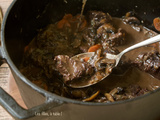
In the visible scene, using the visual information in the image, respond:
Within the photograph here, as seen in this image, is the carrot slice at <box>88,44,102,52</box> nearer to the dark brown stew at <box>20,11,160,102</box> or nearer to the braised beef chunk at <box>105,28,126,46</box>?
the dark brown stew at <box>20,11,160,102</box>

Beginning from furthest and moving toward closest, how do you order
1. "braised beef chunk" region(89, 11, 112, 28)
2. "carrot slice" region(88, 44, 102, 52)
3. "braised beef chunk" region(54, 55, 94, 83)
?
"braised beef chunk" region(89, 11, 112, 28) < "carrot slice" region(88, 44, 102, 52) < "braised beef chunk" region(54, 55, 94, 83)

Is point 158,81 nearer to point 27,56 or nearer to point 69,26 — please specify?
point 69,26

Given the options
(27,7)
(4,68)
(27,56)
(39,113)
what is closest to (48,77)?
(27,56)

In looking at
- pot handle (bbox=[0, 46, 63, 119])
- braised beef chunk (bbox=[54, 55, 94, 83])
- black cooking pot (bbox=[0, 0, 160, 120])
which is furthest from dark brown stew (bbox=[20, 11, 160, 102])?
pot handle (bbox=[0, 46, 63, 119])

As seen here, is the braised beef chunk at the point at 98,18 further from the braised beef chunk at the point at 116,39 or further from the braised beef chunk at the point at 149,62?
the braised beef chunk at the point at 149,62

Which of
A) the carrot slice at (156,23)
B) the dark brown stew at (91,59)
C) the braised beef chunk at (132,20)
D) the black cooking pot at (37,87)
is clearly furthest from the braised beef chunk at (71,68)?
the carrot slice at (156,23)

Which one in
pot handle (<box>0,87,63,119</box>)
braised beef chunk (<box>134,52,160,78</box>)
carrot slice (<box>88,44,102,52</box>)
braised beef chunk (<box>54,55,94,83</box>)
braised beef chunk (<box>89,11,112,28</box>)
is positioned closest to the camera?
pot handle (<box>0,87,63,119</box>)
